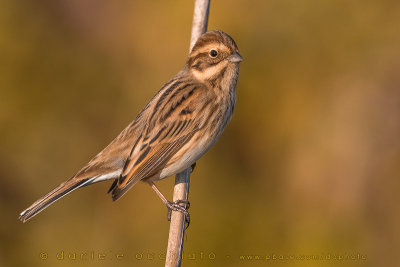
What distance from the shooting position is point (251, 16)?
7.33m

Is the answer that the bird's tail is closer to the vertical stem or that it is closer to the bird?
the bird

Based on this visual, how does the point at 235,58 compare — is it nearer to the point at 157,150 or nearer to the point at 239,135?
the point at 157,150

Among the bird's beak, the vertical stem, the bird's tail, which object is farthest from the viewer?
the bird's beak

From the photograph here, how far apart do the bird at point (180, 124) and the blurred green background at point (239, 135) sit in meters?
1.10

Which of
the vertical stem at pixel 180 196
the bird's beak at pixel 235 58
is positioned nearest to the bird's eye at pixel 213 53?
the bird's beak at pixel 235 58

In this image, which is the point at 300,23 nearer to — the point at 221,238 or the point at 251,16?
the point at 251,16

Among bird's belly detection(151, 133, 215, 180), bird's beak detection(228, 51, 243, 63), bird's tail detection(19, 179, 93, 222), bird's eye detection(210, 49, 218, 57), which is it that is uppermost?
bird's eye detection(210, 49, 218, 57)

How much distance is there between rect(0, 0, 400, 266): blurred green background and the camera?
21.4 ft

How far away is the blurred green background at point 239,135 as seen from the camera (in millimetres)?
6527

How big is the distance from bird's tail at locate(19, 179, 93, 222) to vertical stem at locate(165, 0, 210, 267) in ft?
2.55

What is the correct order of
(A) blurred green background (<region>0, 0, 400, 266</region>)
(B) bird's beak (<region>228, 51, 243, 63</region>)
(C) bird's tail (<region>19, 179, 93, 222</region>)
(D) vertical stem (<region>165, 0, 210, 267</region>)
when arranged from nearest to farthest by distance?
(D) vertical stem (<region>165, 0, 210, 267</region>) → (C) bird's tail (<region>19, 179, 93, 222</region>) → (B) bird's beak (<region>228, 51, 243, 63</region>) → (A) blurred green background (<region>0, 0, 400, 266</region>)

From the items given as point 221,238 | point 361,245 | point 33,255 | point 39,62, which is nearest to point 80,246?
point 33,255

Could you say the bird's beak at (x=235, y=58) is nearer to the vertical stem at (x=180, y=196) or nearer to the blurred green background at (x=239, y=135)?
the vertical stem at (x=180, y=196)

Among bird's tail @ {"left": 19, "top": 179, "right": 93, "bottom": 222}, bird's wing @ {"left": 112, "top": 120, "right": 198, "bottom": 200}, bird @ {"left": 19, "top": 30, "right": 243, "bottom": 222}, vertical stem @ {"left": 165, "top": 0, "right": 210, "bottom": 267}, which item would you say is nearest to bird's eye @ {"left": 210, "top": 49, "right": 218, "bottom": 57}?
bird @ {"left": 19, "top": 30, "right": 243, "bottom": 222}
